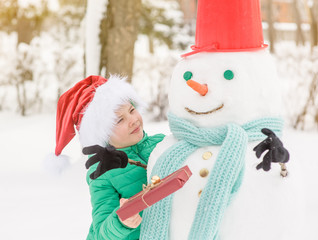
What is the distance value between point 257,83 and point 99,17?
297 cm

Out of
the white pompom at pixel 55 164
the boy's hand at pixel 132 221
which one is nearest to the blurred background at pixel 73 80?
the white pompom at pixel 55 164

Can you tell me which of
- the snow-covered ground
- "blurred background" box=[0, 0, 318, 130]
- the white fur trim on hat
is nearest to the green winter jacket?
the white fur trim on hat

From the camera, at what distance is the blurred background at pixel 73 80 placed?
3229 millimetres

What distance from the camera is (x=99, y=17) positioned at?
153 inches

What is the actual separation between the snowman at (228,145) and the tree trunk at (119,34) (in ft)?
8.58

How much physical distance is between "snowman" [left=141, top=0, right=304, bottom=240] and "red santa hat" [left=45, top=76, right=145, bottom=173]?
8.9 inches

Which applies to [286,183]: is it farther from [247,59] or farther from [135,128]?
[135,128]

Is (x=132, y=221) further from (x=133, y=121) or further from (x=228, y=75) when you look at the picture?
(x=228, y=75)

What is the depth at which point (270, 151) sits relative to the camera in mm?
1125

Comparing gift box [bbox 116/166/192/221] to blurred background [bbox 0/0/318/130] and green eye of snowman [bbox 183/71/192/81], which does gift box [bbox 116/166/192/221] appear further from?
blurred background [bbox 0/0/318/130]

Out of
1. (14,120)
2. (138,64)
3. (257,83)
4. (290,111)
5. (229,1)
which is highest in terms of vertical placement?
(229,1)

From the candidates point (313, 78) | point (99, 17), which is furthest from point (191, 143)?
point (313, 78)

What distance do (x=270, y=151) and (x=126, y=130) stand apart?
52 cm

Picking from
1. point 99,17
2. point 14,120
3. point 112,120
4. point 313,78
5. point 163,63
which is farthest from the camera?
point 14,120
